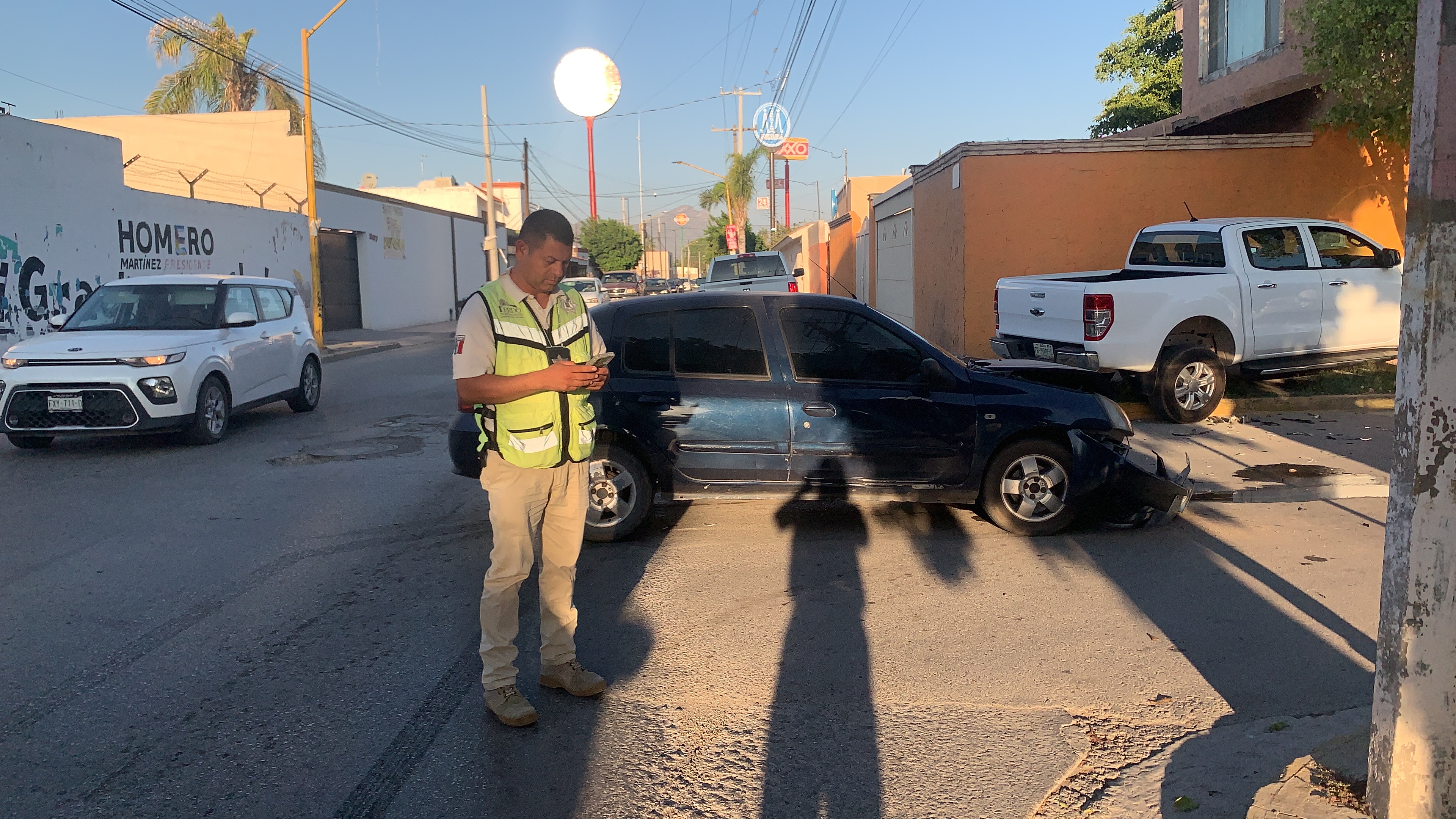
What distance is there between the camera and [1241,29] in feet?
55.0

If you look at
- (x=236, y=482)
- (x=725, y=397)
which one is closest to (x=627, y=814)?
(x=725, y=397)

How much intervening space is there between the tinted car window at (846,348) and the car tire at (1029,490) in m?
Answer: 0.81

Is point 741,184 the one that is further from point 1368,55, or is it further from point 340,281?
point 1368,55

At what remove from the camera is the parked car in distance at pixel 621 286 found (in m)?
39.1

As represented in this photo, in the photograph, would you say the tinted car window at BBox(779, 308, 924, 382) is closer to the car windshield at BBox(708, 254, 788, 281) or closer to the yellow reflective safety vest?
the yellow reflective safety vest

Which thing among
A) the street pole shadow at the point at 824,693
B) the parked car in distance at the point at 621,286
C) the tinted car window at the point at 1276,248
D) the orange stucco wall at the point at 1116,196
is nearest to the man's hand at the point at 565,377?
the street pole shadow at the point at 824,693

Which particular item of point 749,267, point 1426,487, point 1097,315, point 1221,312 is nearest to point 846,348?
point 1426,487

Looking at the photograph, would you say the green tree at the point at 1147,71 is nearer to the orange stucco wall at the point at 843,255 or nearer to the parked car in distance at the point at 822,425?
the orange stucco wall at the point at 843,255

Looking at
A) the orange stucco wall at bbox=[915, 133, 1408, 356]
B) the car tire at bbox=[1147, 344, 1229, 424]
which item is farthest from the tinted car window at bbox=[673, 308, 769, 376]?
the orange stucco wall at bbox=[915, 133, 1408, 356]

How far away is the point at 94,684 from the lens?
4.38m

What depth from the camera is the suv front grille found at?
942cm

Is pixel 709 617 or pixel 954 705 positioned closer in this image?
pixel 954 705

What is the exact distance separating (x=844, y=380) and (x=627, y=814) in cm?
362

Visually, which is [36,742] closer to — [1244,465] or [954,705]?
[954,705]
